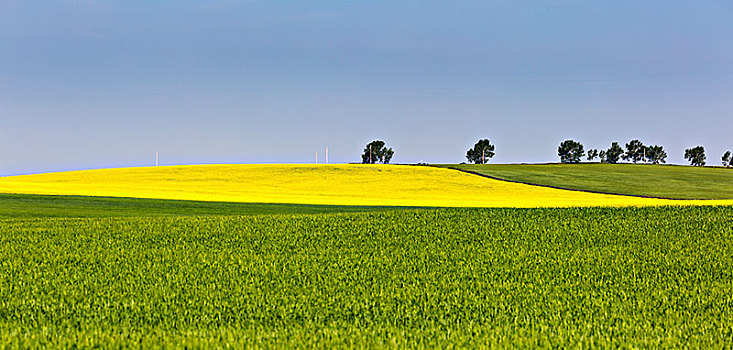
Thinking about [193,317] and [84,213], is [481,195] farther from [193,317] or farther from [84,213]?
[193,317]

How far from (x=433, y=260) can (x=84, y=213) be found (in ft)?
49.8

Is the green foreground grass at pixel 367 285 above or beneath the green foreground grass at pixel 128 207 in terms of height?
above

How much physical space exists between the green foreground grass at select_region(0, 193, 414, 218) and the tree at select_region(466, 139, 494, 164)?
322 ft

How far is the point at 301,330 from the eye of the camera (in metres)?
5.87

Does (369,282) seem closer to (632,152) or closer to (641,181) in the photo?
(641,181)

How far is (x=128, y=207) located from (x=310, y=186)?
18.6 metres

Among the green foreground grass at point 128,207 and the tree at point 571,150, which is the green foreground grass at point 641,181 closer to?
the green foreground grass at point 128,207

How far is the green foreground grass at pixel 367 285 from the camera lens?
572cm

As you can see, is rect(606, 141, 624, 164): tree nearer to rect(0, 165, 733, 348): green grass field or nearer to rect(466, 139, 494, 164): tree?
rect(466, 139, 494, 164): tree

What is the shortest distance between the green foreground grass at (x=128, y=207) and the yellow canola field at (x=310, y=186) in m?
2.80

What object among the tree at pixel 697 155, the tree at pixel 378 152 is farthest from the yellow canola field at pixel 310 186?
the tree at pixel 697 155

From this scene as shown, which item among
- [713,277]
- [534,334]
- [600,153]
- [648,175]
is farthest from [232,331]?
[600,153]

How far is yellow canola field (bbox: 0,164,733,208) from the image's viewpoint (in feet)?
107

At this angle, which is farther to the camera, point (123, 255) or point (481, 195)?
point (481, 195)
